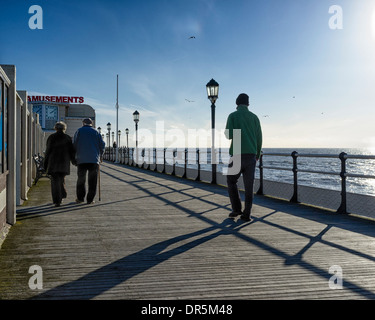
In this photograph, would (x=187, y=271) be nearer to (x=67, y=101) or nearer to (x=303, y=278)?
(x=303, y=278)

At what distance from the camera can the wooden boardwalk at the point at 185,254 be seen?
3.25 metres

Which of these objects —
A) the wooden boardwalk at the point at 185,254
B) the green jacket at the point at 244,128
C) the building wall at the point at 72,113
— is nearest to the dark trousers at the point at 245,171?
the green jacket at the point at 244,128

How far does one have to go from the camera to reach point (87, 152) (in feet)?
27.0

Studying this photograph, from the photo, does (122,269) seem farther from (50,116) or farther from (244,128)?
(50,116)

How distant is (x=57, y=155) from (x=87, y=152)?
60cm

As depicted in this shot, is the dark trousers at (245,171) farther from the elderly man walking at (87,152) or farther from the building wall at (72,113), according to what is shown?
the building wall at (72,113)

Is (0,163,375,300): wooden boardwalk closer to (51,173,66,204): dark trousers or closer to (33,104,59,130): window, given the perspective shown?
(51,173,66,204): dark trousers

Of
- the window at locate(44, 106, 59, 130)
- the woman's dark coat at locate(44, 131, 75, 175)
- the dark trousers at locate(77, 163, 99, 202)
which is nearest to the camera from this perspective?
the woman's dark coat at locate(44, 131, 75, 175)

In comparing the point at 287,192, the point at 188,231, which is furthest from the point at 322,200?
the point at 188,231

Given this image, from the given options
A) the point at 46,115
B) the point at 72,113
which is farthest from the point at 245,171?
the point at 72,113

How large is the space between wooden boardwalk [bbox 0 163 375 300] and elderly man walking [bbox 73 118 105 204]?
86 centimetres

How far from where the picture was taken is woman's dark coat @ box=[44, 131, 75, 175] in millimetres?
7879

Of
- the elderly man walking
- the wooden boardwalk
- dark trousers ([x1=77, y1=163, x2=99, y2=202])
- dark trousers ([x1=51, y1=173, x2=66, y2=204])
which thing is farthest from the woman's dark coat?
the wooden boardwalk
